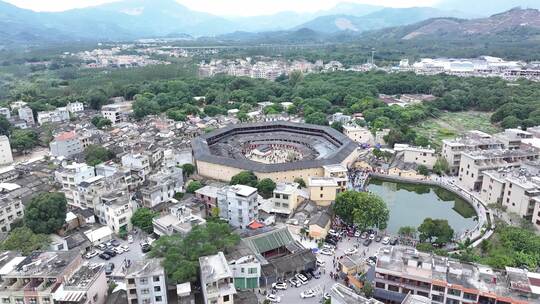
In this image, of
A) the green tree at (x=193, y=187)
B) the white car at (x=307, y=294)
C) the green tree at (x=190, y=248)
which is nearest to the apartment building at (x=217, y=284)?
the green tree at (x=190, y=248)

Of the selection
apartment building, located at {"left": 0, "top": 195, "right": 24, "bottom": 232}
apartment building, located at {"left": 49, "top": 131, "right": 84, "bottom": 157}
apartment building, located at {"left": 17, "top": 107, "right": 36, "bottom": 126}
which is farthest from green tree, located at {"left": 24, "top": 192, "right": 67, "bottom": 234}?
apartment building, located at {"left": 17, "top": 107, "right": 36, "bottom": 126}

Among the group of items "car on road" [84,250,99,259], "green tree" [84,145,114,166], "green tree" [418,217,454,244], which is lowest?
"car on road" [84,250,99,259]

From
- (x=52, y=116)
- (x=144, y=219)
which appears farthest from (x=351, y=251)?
(x=52, y=116)

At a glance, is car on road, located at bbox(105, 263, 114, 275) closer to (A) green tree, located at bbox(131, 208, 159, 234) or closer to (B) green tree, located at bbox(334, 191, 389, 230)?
(A) green tree, located at bbox(131, 208, 159, 234)

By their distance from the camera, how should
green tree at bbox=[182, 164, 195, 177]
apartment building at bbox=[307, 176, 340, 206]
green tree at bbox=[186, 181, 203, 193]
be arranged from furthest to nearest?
1. green tree at bbox=[182, 164, 195, 177]
2. green tree at bbox=[186, 181, 203, 193]
3. apartment building at bbox=[307, 176, 340, 206]

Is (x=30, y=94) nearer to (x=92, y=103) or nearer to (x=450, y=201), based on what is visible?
(x=92, y=103)

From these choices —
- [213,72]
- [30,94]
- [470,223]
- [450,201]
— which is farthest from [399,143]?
[213,72]

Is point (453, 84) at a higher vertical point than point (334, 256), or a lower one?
higher
